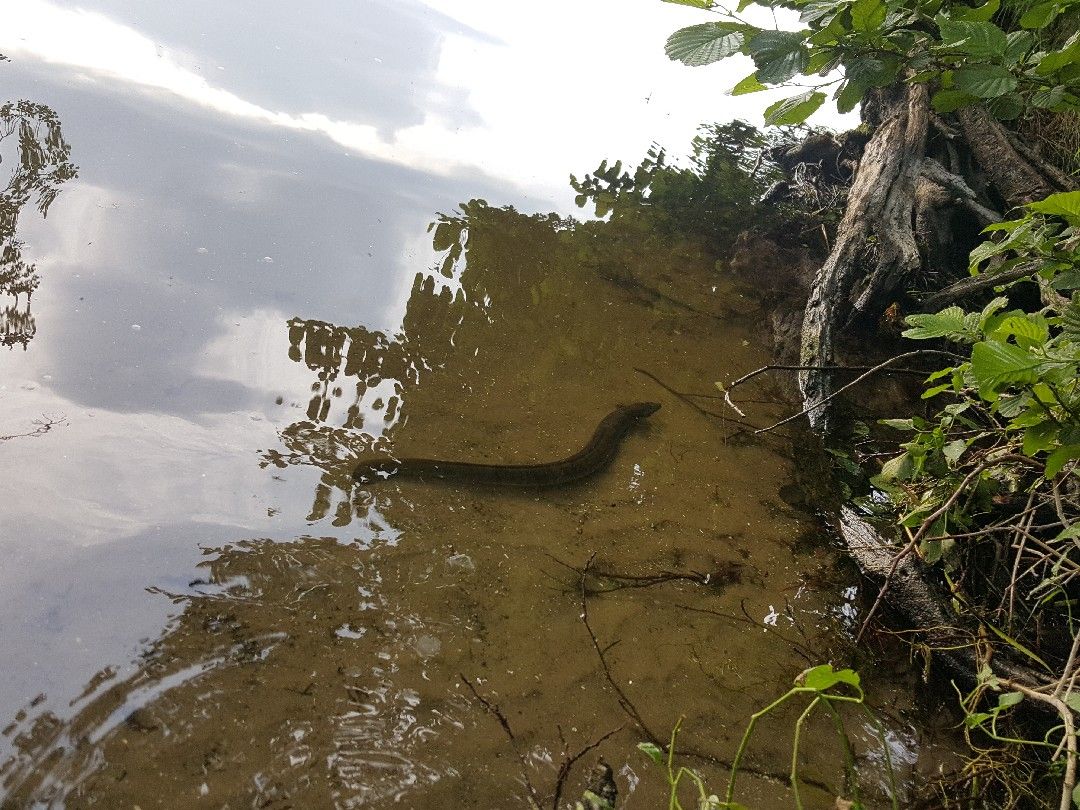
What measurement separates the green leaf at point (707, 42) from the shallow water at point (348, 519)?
1.83 metres

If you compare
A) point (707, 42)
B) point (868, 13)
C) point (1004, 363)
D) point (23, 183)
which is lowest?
point (23, 183)

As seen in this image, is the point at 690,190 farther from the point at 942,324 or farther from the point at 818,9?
the point at 818,9

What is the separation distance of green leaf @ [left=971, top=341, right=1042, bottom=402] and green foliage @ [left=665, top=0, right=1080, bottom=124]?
1.83 feet

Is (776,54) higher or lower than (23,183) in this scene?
higher

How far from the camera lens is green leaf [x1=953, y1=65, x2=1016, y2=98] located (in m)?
1.33

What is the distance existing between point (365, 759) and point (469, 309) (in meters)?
2.75

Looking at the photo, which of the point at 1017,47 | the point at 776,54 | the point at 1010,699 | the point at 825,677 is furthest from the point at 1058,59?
the point at 1010,699

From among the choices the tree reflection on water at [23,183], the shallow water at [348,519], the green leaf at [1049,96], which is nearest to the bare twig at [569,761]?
the shallow water at [348,519]

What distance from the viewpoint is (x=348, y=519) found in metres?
2.53

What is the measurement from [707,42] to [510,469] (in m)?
2.00

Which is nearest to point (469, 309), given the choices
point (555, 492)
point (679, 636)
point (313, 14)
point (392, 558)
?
point (555, 492)

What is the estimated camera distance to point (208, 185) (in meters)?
4.43

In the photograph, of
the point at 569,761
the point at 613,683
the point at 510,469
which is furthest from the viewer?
the point at 510,469

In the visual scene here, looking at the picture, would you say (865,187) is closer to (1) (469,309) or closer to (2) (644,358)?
(2) (644,358)
